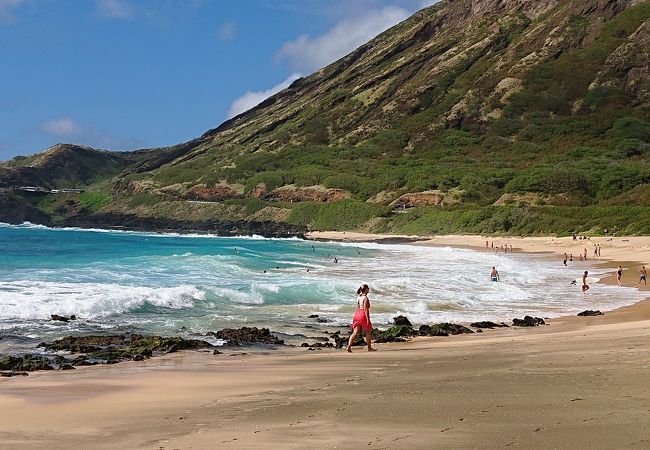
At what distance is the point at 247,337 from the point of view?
17156 mm

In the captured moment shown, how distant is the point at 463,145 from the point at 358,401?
449ft

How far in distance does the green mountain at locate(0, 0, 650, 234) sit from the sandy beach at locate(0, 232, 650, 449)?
69.6 meters

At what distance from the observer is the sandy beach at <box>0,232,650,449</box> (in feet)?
19.7

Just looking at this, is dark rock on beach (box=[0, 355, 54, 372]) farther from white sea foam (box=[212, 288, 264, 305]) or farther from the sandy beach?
white sea foam (box=[212, 288, 264, 305])

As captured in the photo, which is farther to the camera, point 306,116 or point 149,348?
point 306,116

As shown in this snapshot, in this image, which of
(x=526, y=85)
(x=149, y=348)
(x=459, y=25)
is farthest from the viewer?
(x=459, y=25)

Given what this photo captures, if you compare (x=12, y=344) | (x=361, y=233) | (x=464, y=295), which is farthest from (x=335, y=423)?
(x=361, y=233)

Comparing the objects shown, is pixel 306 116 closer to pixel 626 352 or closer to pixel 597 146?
pixel 597 146

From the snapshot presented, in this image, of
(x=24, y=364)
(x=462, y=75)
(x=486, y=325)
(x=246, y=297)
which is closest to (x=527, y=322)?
(x=486, y=325)

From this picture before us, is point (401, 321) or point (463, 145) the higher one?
point (463, 145)

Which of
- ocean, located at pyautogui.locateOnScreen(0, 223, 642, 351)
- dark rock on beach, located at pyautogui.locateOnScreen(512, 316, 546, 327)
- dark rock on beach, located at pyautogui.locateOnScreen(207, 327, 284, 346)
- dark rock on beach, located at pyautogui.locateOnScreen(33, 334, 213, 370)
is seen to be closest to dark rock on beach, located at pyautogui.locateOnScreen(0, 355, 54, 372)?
dark rock on beach, located at pyautogui.locateOnScreen(33, 334, 213, 370)

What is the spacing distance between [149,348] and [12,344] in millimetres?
3689

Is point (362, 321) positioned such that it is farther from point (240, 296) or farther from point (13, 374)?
point (240, 296)

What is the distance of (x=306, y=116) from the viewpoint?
182m
